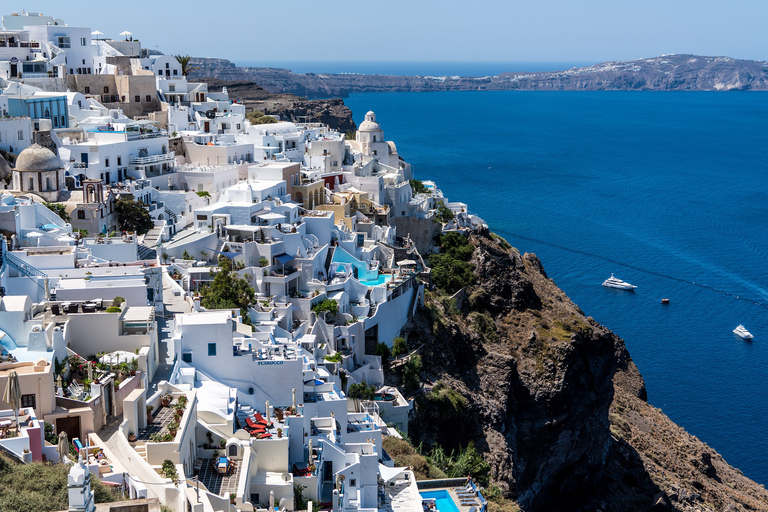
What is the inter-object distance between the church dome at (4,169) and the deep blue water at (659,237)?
1546 inches

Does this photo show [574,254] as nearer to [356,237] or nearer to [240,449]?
[356,237]

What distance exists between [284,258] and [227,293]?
15.8 ft

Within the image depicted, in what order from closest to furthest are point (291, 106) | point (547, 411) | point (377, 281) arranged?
1. point (377, 281)
2. point (547, 411)
3. point (291, 106)

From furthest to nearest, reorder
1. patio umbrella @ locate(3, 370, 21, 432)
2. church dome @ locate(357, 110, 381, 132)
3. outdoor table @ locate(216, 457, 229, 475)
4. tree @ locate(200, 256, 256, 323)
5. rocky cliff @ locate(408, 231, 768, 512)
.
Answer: church dome @ locate(357, 110, 381, 132), rocky cliff @ locate(408, 231, 768, 512), tree @ locate(200, 256, 256, 323), outdoor table @ locate(216, 457, 229, 475), patio umbrella @ locate(3, 370, 21, 432)

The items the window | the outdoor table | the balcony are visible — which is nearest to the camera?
the window

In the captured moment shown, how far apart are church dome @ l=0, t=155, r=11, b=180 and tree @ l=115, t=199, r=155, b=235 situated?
4201 mm

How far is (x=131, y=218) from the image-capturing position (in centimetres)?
3838

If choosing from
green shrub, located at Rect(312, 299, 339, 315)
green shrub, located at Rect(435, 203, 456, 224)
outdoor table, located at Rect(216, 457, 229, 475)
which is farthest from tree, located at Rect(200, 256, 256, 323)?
green shrub, located at Rect(435, 203, 456, 224)

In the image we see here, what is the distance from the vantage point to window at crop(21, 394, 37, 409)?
1980cm

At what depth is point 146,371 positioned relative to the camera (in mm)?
23719

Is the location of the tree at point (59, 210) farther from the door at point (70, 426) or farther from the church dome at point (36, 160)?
the door at point (70, 426)

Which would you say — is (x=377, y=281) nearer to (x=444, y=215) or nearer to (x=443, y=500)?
(x=443, y=500)

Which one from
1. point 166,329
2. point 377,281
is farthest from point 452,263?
point 166,329

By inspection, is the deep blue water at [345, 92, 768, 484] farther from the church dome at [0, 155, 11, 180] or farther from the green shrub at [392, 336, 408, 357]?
the church dome at [0, 155, 11, 180]
